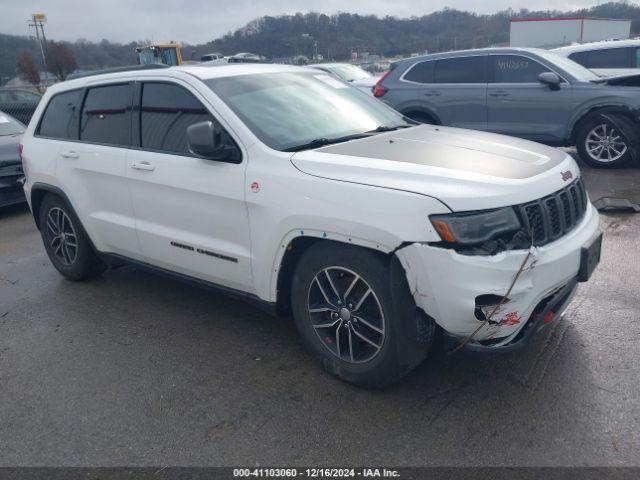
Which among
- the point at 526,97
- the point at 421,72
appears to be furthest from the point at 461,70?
the point at 526,97

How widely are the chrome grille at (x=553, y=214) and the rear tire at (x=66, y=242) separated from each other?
3.59 m

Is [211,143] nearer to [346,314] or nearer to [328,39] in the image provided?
[346,314]

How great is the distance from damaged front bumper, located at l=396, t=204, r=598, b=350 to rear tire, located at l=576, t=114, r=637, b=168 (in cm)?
616

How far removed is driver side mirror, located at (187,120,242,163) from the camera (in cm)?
337

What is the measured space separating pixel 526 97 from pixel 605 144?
1.33m

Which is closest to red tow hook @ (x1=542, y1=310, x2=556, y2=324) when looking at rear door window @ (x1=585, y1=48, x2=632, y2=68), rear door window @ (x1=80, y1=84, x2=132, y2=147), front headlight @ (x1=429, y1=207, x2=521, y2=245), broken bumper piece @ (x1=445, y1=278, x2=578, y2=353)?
broken bumper piece @ (x1=445, y1=278, x2=578, y2=353)

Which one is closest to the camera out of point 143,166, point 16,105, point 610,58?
point 143,166

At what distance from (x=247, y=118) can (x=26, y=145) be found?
2686mm

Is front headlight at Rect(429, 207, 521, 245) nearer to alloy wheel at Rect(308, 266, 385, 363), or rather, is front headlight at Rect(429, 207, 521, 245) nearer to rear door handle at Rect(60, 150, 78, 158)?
alloy wheel at Rect(308, 266, 385, 363)

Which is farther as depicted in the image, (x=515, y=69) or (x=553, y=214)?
(x=515, y=69)

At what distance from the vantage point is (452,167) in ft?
10.1

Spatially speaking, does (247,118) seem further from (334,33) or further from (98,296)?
(334,33)

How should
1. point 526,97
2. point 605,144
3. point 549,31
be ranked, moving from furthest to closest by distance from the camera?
point 549,31, point 526,97, point 605,144

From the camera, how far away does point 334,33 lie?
33781mm
